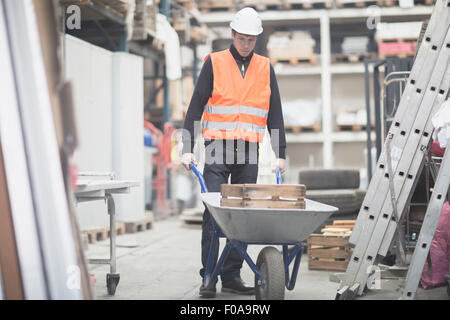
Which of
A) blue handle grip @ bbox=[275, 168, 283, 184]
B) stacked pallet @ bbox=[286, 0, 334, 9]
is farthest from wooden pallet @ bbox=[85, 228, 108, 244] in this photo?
stacked pallet @ bbox=[286, 0, 334, 9]

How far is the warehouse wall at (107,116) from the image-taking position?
6543 mm

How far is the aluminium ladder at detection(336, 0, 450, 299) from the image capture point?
370 centimetres

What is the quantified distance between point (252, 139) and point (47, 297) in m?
2.08

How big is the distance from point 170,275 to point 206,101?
1.63m

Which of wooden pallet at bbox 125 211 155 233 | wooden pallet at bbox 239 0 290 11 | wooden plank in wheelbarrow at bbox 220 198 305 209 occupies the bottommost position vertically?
wooden pallet at bbox 125 211 155 233

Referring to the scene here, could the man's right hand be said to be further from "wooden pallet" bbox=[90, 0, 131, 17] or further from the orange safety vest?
"wooden pallet" bbox=[90, 0, 131, 17]

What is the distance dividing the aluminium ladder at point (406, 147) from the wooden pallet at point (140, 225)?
176 inches

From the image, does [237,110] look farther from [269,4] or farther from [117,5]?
[269,4]

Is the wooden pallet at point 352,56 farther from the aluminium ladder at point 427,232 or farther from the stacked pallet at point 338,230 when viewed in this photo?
the aluminium ladder at point 427,232

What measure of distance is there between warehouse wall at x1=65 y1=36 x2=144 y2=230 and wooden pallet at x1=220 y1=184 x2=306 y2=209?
347cm

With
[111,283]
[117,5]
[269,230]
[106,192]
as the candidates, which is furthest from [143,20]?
[269,230]

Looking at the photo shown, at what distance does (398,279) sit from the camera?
4617 millimetres

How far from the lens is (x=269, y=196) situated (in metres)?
3.22
